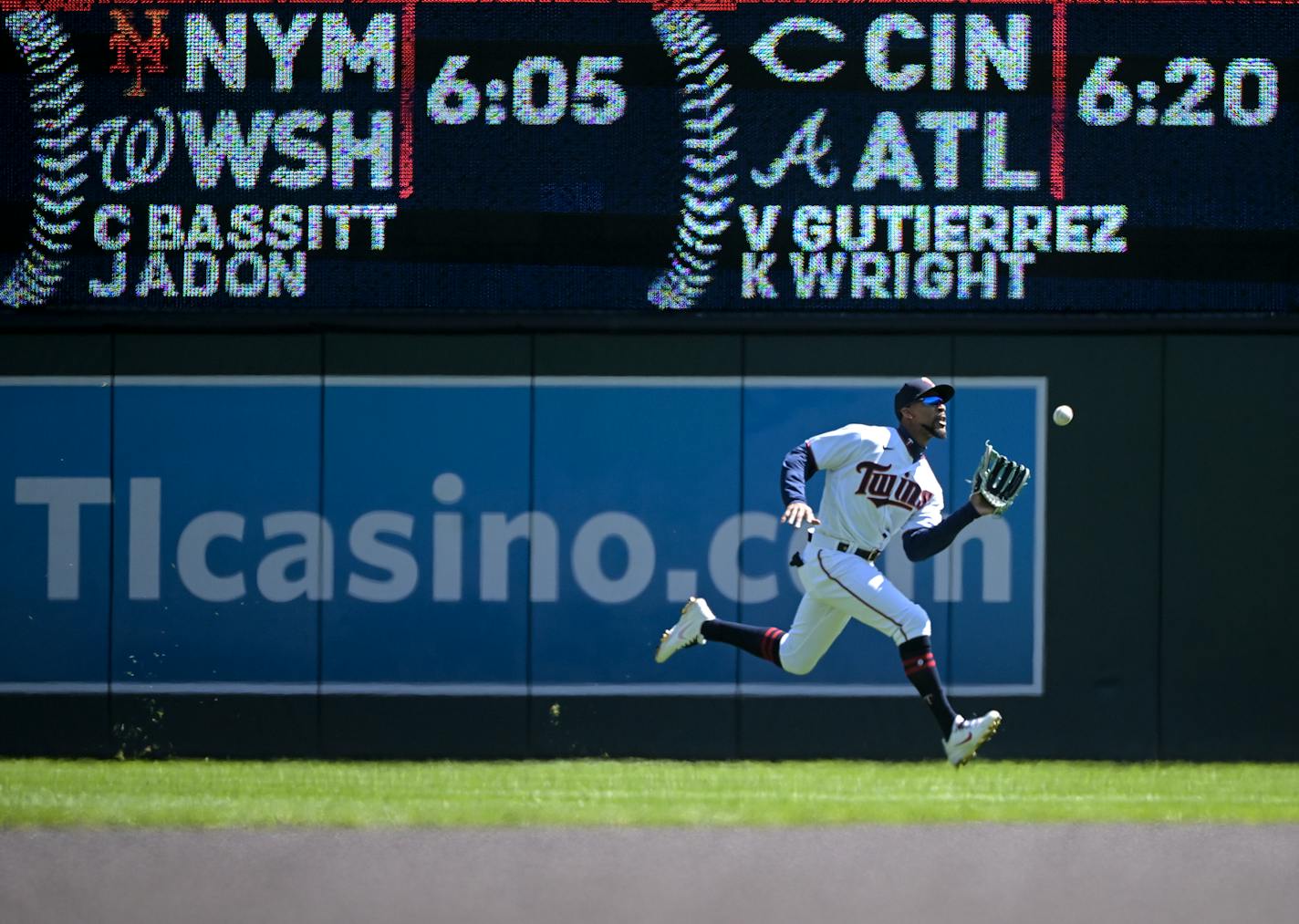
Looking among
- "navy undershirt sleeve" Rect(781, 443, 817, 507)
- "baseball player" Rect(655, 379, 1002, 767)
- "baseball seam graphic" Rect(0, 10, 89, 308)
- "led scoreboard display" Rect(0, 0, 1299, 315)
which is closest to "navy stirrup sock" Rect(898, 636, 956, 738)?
"baseball player" Rect(655, 379, 1002, 767)

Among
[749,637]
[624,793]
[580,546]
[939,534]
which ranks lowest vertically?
[624,793]

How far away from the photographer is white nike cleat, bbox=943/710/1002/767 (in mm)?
8534

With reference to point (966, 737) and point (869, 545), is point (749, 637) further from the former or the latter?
point (966, 737)

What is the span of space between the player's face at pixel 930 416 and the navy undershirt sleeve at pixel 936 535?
1.43 feet

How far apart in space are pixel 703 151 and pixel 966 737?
289 cm

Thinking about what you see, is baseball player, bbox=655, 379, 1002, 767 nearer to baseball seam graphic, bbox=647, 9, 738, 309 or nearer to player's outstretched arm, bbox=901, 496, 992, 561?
player's outstretched arm, bbox=901, 496, 992, 561

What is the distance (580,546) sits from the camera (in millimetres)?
9367

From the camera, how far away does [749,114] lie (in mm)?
8797

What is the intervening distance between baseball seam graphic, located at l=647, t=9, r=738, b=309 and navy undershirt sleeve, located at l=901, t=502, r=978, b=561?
1.53 metres

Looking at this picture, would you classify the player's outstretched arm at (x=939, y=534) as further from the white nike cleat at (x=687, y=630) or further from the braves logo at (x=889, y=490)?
the white nike cleat at (x=687, y=630)

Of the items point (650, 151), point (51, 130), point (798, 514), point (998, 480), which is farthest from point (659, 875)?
point (51, 130)

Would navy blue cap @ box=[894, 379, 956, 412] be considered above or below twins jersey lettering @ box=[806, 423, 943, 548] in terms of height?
above

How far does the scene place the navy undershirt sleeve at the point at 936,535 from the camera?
8430 millimetres

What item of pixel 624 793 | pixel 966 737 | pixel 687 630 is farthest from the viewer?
pixel 687 630
